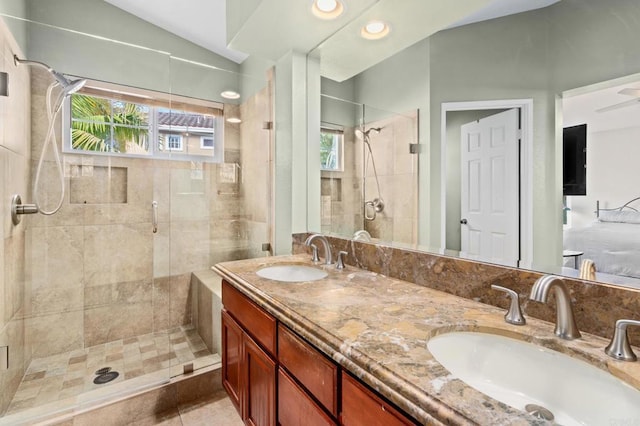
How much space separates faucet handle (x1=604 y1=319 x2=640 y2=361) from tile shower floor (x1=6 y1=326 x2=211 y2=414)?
2330 millimetres

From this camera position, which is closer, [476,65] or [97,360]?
[476,65]

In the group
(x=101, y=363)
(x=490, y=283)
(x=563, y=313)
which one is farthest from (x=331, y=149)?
(x=101, y=363)

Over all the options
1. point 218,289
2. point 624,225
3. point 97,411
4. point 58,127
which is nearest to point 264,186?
point 218,289

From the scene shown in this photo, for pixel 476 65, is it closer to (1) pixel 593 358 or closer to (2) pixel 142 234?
(1) pixel 593 358

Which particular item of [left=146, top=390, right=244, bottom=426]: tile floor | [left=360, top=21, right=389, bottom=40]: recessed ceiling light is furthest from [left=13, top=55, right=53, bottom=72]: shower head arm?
[left=146, top=390, right=244, bottom=426]: tile floor

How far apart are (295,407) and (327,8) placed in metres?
1.84

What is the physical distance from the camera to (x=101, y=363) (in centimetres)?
227

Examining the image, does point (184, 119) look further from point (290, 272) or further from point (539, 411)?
point (539, 411)

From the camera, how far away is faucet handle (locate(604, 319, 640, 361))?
67cm

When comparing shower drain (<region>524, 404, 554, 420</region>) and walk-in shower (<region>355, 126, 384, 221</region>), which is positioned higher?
walk-in shower (<region>355, 126, 384, 221</region>)

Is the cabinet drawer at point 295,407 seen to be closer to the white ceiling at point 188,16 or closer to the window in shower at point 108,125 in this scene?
the window in shower at point 108,125

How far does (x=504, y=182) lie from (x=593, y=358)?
1.76 feet

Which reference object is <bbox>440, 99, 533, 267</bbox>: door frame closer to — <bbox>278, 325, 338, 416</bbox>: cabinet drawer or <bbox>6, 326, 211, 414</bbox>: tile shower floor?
<bbox>278, 325, 338, 416</bbox>: cabinet drawer

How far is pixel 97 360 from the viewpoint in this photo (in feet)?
7.55
